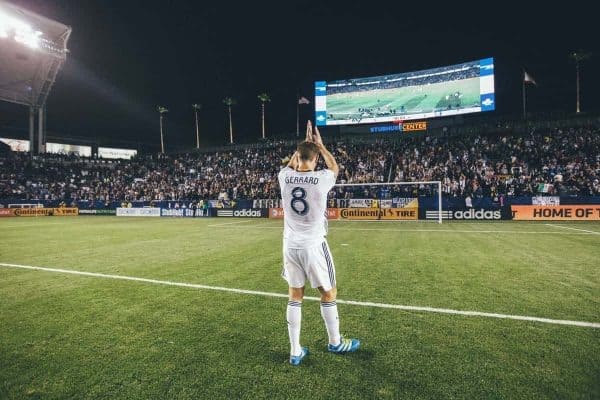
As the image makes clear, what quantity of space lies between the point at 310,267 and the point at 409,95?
32.5 meters

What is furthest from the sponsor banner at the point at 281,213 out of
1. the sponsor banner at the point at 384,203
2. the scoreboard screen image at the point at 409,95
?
the scoreboard screen image at the point at 409,95

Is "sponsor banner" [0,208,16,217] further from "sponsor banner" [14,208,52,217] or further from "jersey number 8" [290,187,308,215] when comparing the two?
"jersey number 8" [290,187,308,215]

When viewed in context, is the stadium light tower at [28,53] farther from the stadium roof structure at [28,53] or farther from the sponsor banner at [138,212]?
the sponsor banner at [138,212]

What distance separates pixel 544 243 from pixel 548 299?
24.4 ft

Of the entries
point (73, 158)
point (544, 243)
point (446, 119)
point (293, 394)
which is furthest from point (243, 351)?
point (73, 158)

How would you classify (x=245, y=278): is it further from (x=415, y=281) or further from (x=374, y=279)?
(x=415, y=281)

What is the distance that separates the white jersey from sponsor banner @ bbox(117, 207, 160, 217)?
33054mm

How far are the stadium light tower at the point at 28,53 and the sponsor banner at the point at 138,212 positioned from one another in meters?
18.2

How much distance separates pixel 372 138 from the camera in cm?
3834

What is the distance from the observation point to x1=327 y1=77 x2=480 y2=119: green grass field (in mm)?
30109

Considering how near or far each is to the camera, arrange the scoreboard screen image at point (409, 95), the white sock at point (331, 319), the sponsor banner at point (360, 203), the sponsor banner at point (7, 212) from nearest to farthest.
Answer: the white sock at point (331, 319)
the sponsor banner at point (360, 203)
the scoreboard screen image at point (409, 95)
the sponsor banner at point (7, 212)

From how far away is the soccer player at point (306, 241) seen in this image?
3525 mm

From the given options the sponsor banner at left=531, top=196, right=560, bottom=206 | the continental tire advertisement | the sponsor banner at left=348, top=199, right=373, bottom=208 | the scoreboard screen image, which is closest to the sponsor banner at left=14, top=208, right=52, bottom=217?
the continental tire advertisement

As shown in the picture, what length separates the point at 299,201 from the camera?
359 centimetres
